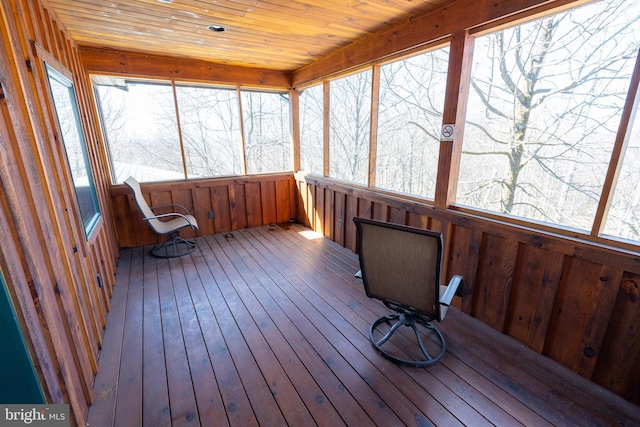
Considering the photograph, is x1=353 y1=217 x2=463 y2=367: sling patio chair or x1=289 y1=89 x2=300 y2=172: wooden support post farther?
x1=289 y1=89 x2=300 y2=172: wooden support post

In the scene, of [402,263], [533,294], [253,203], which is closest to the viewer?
[402,263]

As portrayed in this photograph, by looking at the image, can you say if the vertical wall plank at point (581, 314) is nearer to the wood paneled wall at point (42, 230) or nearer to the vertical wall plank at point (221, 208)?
the wood paneled wall at point (42, 230)

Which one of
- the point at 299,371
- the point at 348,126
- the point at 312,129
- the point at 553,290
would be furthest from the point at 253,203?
the point at 553,290

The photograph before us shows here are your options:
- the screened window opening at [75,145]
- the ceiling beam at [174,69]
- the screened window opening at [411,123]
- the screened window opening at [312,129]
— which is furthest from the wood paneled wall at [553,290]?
the ceiling beam at [174,69]

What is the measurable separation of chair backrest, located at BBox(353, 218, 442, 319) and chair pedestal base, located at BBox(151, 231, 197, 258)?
2.88 meters

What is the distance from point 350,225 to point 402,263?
2.06m

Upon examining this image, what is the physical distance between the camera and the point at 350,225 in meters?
3.73

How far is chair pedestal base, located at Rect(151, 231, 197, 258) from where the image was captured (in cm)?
368

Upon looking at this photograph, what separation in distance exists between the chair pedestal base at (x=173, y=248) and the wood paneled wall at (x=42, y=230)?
152 cm

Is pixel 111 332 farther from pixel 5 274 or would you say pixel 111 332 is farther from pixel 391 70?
pixel 391 70

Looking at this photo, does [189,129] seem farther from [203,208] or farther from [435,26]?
[435,26]

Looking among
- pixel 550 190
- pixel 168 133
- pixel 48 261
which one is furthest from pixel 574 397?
pixel 168 133

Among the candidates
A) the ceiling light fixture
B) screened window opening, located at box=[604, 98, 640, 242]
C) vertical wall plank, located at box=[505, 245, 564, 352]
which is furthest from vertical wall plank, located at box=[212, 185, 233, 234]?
screened window opening, located at box=[604, 98, 640, 242]

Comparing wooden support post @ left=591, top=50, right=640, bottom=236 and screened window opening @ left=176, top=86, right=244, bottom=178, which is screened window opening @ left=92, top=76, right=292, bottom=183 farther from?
wooden support post @ left=591, top=50, right=640, bottom=236
